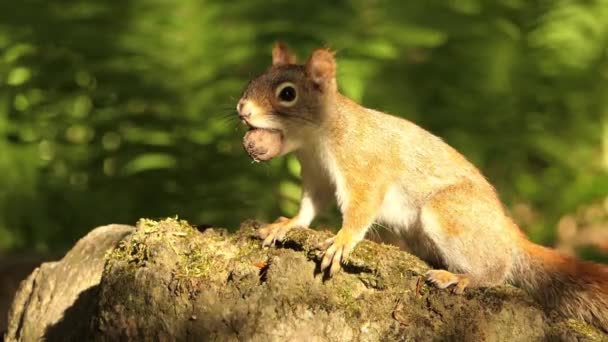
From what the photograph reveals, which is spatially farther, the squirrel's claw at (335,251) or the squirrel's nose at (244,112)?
the squirrel's nose at (244,112)

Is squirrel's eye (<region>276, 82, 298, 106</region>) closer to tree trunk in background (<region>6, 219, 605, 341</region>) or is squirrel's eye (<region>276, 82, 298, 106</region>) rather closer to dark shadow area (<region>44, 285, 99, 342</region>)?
tree trunk in background (<region>6, 219, 605, 341</region>)

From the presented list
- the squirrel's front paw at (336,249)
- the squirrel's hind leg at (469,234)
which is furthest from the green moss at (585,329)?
the squirrel's front paw at (336,249)

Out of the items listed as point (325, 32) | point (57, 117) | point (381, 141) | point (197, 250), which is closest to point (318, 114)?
point (381, 141)

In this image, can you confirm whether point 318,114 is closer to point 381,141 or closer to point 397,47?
point 381,141

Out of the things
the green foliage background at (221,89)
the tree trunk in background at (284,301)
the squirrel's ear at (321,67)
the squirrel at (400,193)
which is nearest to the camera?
the tree trunk in background at (284,301)

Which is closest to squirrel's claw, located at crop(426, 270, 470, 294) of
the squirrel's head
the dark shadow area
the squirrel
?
the squirrel

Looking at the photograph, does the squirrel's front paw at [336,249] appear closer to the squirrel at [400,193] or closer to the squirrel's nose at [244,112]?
the squirrel at [400,193]

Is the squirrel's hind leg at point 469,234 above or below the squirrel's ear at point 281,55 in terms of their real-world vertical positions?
below

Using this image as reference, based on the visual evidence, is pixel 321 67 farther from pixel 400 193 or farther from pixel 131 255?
pixel 131 255
